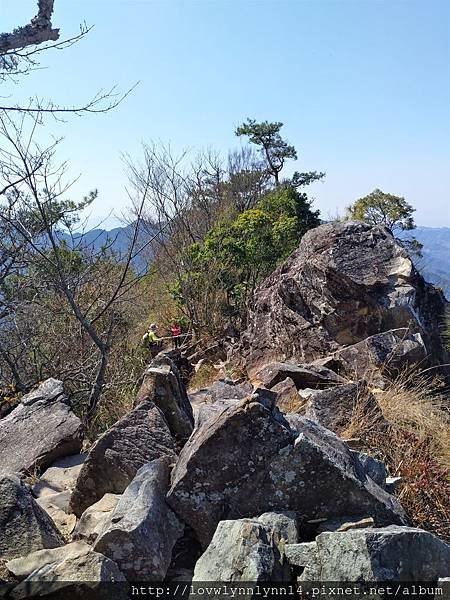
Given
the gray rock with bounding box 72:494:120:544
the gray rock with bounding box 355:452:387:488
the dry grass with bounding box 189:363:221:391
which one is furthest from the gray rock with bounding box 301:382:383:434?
the dry grass with bounding box 189:363:221:391

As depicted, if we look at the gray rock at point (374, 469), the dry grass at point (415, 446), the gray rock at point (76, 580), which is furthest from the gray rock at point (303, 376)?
the gray rock at point (76, 580)

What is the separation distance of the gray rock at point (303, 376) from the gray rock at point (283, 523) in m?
3.14

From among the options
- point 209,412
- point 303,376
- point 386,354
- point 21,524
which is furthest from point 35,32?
point 386,354

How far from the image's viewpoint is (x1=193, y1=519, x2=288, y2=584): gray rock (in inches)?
94.6

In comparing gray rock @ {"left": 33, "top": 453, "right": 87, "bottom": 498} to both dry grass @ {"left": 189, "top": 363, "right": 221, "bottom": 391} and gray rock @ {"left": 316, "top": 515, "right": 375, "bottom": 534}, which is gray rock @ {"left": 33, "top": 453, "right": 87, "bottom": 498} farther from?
dry grass @ {"left": 189, "top": 363, "right": 221, "bottom": 391}

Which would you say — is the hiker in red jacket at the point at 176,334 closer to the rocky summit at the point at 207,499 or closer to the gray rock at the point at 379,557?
the rocky summit at the point at 207,499

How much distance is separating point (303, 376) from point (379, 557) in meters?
3.71

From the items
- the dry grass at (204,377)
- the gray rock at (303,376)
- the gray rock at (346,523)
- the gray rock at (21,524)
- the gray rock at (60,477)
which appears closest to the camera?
the gray rock at (346,523)

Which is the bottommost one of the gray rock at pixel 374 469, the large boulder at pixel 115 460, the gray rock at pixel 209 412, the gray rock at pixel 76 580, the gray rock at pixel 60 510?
the gray rock at pixel 374 469

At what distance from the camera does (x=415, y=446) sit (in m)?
4.50

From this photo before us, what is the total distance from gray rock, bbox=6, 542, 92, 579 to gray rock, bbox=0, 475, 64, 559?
0.37ft

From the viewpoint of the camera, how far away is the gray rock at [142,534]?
2678mm

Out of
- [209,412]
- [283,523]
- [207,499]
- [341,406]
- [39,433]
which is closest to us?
[283,523]

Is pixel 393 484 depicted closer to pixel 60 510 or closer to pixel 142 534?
pixel 142 534
